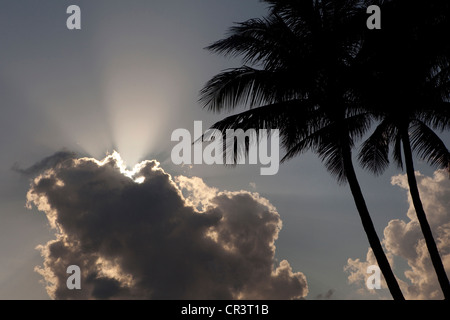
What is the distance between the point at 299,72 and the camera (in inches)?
345

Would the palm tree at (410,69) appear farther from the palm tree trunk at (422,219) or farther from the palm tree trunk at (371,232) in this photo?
the palm tree trunk at (371,232)

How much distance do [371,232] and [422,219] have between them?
2513 mm

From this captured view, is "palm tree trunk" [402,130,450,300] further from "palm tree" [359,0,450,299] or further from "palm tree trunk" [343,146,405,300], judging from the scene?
"palm tree trunk" [343,146,405,300]

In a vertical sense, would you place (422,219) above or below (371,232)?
above

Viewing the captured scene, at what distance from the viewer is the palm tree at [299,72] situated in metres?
8.68

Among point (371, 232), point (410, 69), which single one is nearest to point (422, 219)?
point (371, 232)

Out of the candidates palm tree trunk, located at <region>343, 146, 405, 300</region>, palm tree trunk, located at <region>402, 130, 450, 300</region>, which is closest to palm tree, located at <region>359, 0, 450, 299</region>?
palm tree trunk, located at <region>402, 130, 450, 300</region>

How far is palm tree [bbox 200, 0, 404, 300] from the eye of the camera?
8.68 meters

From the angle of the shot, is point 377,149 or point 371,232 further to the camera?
point 377,149

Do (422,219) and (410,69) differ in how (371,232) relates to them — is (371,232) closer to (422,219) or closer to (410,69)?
(422,219)

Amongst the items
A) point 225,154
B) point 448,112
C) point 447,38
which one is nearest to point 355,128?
point 448,112


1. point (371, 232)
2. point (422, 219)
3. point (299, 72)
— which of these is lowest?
point (371, 232)
